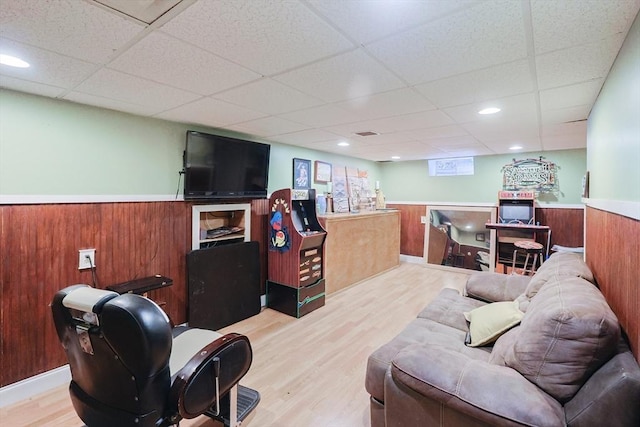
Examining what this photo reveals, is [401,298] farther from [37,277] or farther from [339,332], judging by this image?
[37,277]

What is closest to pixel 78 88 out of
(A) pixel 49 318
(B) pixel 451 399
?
(A) pixel 49 318

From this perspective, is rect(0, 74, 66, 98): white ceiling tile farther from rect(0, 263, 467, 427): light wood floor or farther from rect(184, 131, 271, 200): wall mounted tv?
rect(0, 263, 467, 427): light wood floor

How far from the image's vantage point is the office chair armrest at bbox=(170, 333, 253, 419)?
54.5 inches

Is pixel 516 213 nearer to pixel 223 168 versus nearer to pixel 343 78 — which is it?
pixel 343 78

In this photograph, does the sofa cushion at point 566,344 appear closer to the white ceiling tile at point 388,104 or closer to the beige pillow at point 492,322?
the beige pillow at point 492,322

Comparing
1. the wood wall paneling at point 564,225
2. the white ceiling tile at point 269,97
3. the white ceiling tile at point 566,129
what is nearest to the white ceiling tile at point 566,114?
the white ceiling tile at point 566,129

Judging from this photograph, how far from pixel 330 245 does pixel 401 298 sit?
4.13ft

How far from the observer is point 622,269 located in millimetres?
1310

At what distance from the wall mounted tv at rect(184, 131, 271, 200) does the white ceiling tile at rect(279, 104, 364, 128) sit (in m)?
0.84

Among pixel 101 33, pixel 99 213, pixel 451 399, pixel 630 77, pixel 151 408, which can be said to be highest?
pixel 101 33

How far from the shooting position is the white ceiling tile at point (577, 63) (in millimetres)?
1407

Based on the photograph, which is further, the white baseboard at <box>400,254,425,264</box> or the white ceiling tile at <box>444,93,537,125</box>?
the white baseboard at <box>400,254,425,264</box>

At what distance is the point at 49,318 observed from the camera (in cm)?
228

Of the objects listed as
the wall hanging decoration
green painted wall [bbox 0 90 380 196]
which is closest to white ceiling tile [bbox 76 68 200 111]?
green painted wall [bbox 0 90 380 196]
